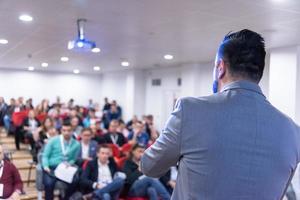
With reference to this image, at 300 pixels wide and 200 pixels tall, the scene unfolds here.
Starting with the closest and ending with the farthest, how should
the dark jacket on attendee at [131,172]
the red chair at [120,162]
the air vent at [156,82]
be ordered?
the dark jacket on attendee at [131,172] < the red chair at [120,162] < the air vent at [156,82]

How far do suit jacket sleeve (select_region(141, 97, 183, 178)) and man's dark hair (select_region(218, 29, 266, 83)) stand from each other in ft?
0.56

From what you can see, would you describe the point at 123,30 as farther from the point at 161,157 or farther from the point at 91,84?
the point at 91,84

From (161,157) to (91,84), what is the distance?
14.1m

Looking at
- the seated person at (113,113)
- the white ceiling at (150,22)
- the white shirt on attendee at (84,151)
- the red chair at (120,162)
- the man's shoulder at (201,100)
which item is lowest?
the red chair at (120,162)

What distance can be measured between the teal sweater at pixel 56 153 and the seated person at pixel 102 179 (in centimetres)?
52

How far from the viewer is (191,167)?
2.79ft

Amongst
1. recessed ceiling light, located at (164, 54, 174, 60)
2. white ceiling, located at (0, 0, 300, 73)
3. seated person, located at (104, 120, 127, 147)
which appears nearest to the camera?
white ceiling, located at (0, 0, 300, 73)

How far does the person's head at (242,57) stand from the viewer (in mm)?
889

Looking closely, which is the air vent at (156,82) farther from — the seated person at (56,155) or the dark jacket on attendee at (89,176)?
the dark jacket on attendee at (89,176)

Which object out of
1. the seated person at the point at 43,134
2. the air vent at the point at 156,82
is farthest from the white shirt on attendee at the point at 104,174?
the air vent at the point at 156,82

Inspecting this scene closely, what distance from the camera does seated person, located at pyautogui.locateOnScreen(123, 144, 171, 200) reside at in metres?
4.76

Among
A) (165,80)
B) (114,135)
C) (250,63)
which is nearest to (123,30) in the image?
(114,135)

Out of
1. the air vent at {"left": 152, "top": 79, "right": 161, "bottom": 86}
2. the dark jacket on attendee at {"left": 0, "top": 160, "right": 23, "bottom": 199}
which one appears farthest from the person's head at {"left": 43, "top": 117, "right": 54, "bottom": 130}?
the air vent at {"left": 152, "top": 79, "right": 161, "bottom": 86}

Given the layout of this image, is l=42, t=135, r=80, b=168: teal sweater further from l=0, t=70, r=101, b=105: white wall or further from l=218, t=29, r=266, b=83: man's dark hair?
l=0, t=70, r=101, b=105: white wall
